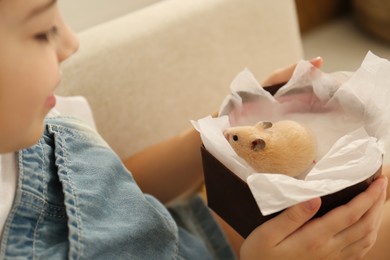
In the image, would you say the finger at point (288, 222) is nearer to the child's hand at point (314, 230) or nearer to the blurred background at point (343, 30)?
the child's hand at point (314, 230)

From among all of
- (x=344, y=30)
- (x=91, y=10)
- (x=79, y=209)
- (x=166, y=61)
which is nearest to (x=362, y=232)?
(x=79, y=209)

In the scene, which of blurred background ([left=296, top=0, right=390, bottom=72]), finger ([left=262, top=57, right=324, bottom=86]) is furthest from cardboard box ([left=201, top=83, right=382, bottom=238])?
blurred background ([left=296, top=0, right=390, bottom=72])

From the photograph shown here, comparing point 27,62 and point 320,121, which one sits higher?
point 27,62

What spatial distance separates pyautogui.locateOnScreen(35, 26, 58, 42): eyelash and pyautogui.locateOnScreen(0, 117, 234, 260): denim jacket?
0.58 feet

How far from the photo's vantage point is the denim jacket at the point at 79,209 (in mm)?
540

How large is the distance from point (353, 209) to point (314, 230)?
5cm

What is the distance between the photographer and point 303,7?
1.57 metres

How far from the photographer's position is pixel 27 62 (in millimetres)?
431

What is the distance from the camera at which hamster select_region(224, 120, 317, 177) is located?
0.53 meters

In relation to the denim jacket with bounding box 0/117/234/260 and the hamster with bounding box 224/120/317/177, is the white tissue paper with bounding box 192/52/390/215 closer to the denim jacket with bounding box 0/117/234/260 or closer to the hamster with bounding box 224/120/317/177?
the hamster with bounding box 224/120/317/177

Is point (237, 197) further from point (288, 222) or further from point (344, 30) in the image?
point (344, 30)

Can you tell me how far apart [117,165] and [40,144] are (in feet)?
0.33

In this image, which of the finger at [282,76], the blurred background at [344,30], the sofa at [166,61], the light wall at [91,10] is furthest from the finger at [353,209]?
the blurred background at [344,30]

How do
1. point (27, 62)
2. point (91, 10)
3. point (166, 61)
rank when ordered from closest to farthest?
point (27, 62)
point (166, 61)
point (91, 10)
